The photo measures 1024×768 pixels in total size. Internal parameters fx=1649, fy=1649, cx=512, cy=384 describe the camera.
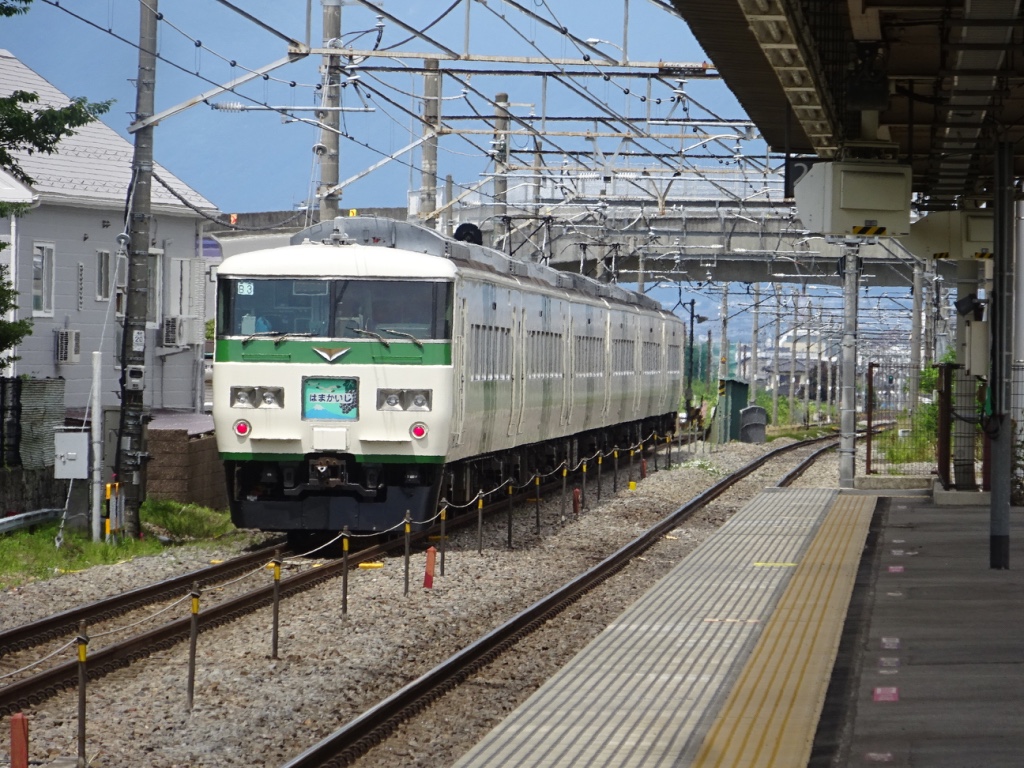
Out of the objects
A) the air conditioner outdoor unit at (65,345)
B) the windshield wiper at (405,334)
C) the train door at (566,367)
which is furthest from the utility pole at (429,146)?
the windshield wiper at (405,334)

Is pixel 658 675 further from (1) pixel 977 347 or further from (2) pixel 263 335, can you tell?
(1) pixel 977 347

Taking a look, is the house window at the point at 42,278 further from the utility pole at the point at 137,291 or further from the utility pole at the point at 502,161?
the utility pole at the point at 137,291

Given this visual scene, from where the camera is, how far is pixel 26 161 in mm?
29234

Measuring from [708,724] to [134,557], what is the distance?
9139 millimetres

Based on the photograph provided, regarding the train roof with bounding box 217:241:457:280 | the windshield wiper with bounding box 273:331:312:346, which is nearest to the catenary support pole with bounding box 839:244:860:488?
the train roof with bounding box 217:241:457:280

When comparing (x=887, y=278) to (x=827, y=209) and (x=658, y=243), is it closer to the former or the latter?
(x=658, y=243)

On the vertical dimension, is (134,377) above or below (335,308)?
below

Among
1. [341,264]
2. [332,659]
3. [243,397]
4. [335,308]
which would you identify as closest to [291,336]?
[335,308]

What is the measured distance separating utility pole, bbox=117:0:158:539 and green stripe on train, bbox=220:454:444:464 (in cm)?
153

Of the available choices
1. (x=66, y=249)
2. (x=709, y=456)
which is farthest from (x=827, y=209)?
(x=709, y=456)

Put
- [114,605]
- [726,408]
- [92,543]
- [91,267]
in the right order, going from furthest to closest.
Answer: [726,408]
[91,267]
[92,543]
[114,605]

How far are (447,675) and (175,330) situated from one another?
858 inches

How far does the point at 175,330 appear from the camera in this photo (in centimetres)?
3112

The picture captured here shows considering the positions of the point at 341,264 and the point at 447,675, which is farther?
the point at 341,264
